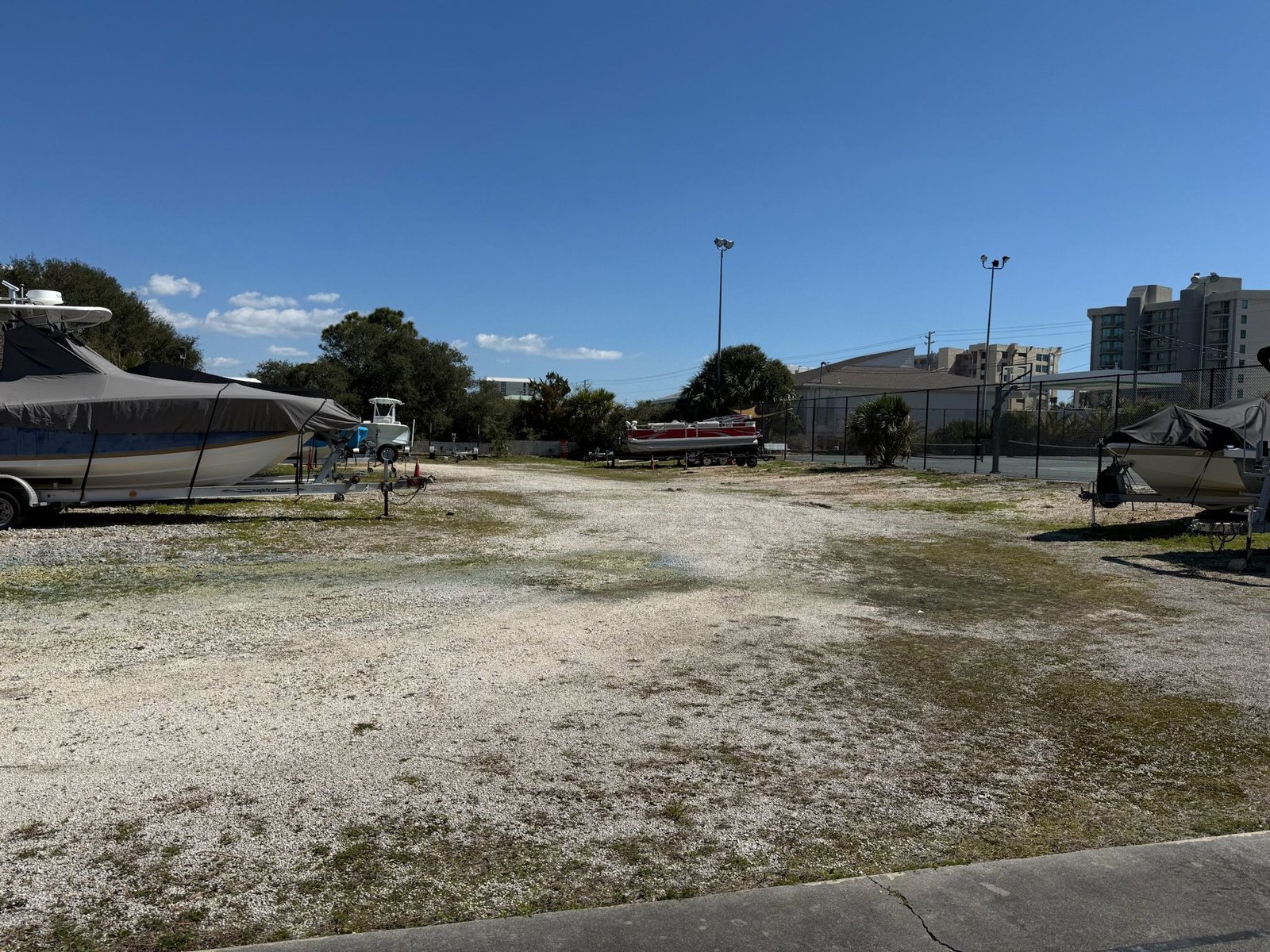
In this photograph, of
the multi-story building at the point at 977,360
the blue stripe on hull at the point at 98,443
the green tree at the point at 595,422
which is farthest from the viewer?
the multi-story building at the point at 977,360

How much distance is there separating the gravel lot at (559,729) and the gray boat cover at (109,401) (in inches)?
126

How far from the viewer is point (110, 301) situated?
39156 mm

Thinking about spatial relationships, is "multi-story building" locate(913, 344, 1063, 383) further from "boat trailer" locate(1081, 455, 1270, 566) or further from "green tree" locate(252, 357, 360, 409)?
"boat trailer" locate(1081, 455, 1270, 566)

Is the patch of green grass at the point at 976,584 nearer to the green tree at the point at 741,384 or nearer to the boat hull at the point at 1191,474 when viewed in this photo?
the boat hull at the point at 1191,474

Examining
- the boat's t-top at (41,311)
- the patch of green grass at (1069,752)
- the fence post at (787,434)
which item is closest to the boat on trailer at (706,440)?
A: the fence post at (787,434)

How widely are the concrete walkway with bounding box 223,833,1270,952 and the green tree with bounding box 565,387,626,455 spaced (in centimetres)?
4749

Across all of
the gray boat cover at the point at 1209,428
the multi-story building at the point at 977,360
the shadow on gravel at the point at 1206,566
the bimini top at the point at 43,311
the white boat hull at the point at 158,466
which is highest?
the multi-story building at the point at 977,360

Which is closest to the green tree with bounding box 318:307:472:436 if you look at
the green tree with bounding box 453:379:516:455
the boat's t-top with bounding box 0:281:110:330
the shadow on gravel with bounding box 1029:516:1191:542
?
the green tree with bounding box 453:379:516:455

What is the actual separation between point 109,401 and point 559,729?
12.2 m

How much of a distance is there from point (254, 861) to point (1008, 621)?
7066mm

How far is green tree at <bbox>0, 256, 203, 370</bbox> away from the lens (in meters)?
37.1

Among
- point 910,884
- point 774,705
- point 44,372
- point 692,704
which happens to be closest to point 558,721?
point 692,704

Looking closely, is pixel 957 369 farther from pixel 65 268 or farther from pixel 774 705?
pixel 774 705

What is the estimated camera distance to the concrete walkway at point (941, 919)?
2969mm
